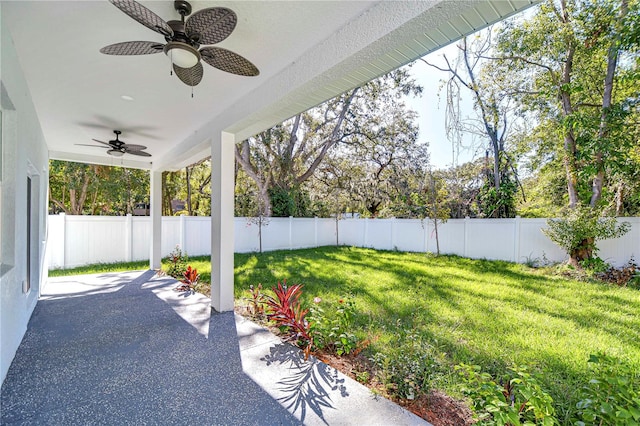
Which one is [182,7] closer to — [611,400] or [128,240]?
[611,400]

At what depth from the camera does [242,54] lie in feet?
8.20

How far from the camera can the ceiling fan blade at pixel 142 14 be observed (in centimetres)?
151

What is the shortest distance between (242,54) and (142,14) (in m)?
0.98

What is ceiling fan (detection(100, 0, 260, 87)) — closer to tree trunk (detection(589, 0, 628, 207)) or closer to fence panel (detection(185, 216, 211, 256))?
tree trunk (detection(589, 0, 628, 207))

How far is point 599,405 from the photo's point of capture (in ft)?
4.57

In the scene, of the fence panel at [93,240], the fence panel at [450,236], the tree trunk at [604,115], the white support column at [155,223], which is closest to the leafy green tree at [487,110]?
the fence panel at [450,236]

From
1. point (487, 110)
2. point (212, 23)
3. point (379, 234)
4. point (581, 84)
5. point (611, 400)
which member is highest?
point (581, 84)

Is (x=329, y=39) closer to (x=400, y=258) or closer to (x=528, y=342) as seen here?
(x=528, y=342)

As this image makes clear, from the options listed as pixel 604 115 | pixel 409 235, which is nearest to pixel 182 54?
pixel 604 115

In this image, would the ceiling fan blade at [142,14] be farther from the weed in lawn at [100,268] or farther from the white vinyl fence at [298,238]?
the white vinyl fence at [298,238]

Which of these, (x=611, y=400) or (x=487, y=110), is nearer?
(x=611, y=400)

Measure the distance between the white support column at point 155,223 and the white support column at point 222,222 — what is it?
3555 millimetres

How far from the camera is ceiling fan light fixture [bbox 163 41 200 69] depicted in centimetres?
183

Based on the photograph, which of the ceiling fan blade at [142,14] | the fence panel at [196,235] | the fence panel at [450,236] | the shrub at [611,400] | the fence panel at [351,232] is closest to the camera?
the shrub at [611,400]
